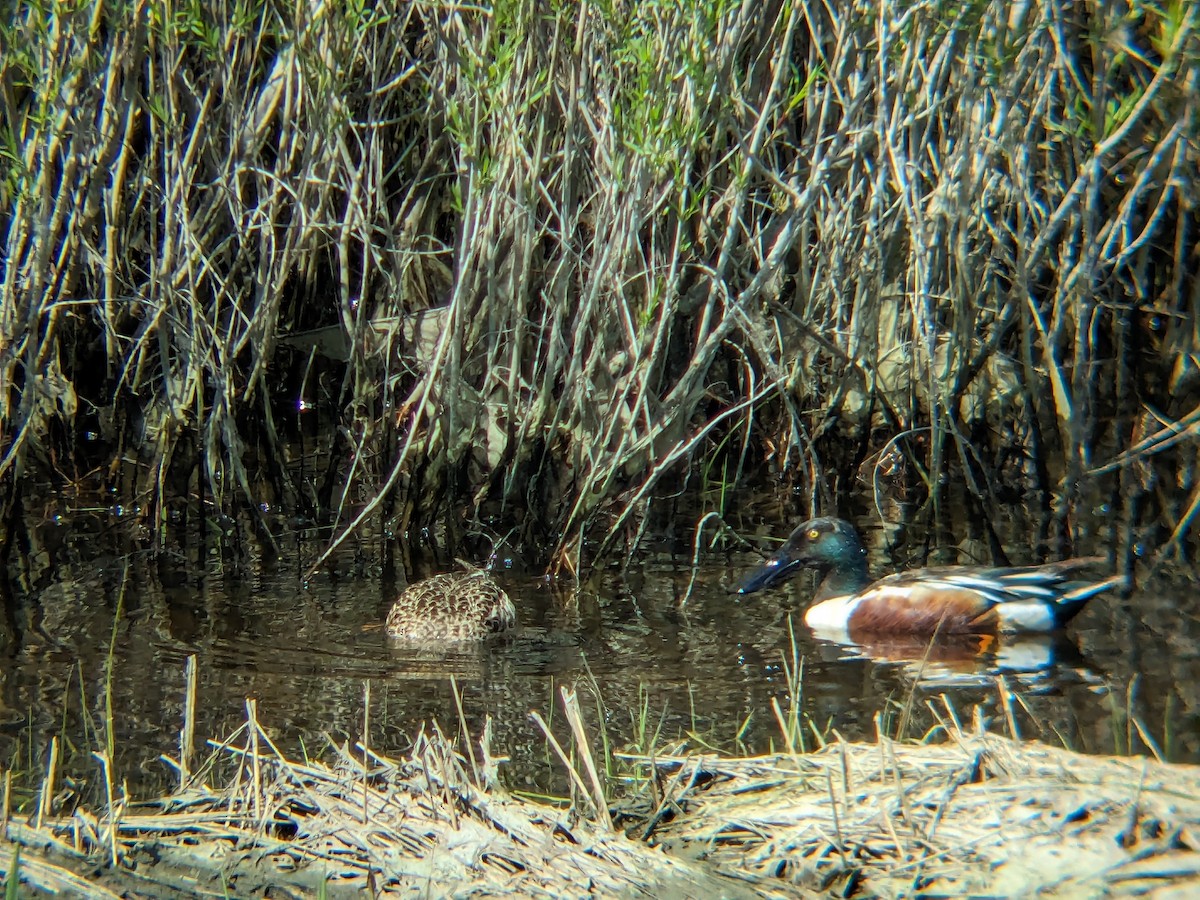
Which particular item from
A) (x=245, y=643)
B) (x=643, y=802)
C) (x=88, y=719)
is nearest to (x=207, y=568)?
(x=245, y=643)

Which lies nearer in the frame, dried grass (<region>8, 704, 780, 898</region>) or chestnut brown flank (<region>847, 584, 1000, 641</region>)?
dried grass (<region>8, 704, 780, 898</region>)

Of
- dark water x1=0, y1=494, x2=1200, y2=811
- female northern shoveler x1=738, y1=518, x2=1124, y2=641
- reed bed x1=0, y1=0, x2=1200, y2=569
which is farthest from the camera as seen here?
female northern shoveler x1=738, y1=518, x2=1124, y2=641

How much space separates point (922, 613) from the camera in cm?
668

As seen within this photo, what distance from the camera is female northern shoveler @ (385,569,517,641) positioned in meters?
6.39

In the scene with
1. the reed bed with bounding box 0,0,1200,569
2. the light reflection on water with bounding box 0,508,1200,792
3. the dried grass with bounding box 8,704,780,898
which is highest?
the reed bed with bounding box 0,0,1200,569

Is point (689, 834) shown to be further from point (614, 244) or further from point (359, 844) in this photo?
point (614, 244)

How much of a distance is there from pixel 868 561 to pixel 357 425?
115 inches

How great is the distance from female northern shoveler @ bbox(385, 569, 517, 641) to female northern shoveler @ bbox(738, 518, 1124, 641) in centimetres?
124

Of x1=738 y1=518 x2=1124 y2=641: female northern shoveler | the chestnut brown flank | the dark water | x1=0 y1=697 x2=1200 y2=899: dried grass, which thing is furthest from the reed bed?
x1=0 y1=697 x2=1200 y2=899: dried grass

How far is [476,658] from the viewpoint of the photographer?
626 cm

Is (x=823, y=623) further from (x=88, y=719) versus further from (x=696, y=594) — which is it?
(x=88, y=719)

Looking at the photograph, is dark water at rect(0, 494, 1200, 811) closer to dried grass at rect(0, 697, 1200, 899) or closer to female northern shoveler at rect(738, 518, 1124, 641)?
female northern shoveler at rect(738, 518, 1124, 641)

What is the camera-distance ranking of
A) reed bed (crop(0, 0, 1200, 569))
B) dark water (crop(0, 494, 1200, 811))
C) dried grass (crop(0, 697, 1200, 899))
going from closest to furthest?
dried grass (crop(0, 697, 1200, 899))
dark water (crop(0, 494, 1200, 811))
reed bed (crop(0, 0, 1200, 569))

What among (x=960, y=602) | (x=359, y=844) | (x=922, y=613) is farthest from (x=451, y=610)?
(x=359, y=844)
